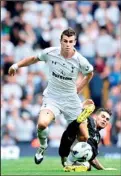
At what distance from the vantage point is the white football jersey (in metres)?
12.7

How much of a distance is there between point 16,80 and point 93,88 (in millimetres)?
2083

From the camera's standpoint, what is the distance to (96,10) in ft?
80.5

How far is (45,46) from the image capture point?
23.6 meters

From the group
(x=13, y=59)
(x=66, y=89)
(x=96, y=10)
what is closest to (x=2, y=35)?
(x=13, y=59)

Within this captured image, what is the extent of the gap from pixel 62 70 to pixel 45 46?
1089 centimetres

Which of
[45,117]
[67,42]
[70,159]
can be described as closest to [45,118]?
[45,117]

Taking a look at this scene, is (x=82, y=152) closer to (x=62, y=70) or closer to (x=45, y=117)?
(x=45, y=117)

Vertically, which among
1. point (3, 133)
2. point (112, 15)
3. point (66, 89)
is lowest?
point (3, 133)

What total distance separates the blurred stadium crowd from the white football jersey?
307 inches

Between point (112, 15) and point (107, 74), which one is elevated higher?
point (112, 15)

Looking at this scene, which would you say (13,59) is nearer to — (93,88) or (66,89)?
(93,88)

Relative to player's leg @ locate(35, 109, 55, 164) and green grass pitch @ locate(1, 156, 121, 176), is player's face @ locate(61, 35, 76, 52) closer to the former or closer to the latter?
player's leg @ locate(35, 109, 55, 164)

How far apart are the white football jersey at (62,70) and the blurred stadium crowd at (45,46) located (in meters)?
7.80

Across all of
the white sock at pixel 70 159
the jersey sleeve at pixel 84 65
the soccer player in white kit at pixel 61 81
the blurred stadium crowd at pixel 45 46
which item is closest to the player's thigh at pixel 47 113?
the soccer player in white kit at pixel 61 81
